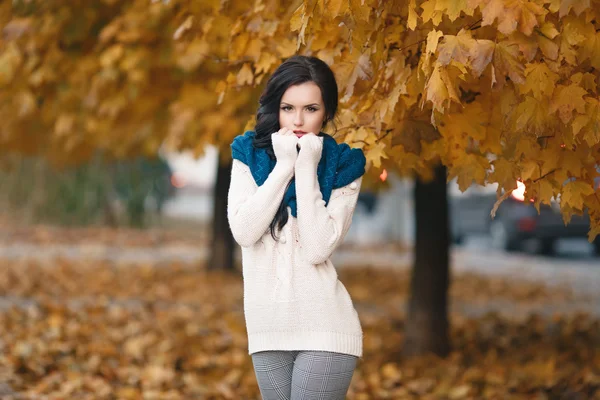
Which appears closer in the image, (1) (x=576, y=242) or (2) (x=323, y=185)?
(2) (x=323, y=185)

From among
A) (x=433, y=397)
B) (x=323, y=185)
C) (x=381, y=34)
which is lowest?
(x=433, y=397)

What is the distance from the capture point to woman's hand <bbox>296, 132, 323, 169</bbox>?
8.04 ft

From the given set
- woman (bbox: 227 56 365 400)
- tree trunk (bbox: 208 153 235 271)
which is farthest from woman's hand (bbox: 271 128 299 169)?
tree trunk (bbox: 208 153 235 271)

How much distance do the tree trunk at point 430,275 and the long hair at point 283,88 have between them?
3762 mm

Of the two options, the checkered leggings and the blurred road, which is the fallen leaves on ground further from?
the checkered leggings

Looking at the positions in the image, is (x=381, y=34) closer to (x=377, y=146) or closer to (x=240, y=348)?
(x=377, y=146)

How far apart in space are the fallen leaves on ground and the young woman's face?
2.81m

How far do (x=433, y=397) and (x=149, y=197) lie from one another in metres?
15.6

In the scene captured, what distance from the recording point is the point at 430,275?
6.46m

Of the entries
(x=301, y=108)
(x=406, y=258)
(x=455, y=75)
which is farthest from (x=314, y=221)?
(x=406, y=258)

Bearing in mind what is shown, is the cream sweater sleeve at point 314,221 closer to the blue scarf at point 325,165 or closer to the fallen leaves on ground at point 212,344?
the blue scarf at point 325,165

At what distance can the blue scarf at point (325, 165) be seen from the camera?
2.52 meters

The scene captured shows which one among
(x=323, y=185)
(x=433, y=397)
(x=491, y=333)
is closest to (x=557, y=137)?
(x=323, y=185)

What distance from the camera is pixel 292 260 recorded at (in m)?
2.50
